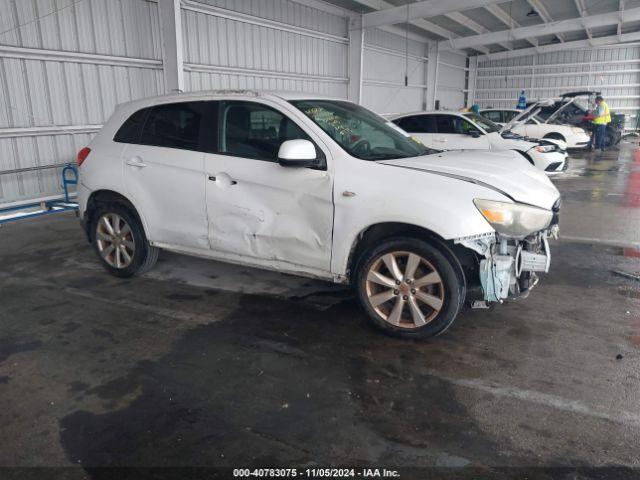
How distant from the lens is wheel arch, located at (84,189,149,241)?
4.80m

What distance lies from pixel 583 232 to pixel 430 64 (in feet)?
59.2

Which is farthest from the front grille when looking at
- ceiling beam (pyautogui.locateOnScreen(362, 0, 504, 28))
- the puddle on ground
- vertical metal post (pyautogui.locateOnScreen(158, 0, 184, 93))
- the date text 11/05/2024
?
the date text 11/05/2024

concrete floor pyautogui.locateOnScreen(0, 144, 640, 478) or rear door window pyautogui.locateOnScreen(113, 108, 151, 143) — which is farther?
rear door window pyautogui.locateOnScreen(113, 108, 151, 143)

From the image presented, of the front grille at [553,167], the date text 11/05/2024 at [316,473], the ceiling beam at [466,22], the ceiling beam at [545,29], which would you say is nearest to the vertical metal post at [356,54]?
the ceiling beam at [466,22]

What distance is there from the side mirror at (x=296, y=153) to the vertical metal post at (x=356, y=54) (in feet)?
44.7

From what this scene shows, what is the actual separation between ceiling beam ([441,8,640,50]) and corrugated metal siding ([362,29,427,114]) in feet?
5.99

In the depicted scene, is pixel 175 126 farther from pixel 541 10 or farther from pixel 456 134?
pixel 541 10

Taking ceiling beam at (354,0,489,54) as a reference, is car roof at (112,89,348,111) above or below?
below

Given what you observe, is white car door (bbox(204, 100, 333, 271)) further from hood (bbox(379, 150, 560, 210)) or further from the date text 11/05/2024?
the date text 11/05/2024

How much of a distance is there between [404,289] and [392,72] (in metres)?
18.0

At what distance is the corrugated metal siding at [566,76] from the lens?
2662cm

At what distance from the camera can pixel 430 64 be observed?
23.1 meters

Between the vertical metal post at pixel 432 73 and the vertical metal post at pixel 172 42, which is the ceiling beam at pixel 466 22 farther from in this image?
the vertical metal post at pixel 172 42

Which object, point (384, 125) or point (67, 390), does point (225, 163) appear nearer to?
point (384, 125)
